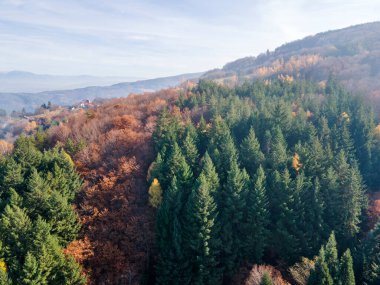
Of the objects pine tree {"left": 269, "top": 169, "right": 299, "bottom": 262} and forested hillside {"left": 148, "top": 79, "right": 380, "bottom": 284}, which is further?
pine tree {"left": 269, "top": 169, "right": 299, "bottom": 262}

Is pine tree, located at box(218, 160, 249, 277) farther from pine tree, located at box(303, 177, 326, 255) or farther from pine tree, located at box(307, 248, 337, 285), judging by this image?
pine tree, located at box(307, 248, 337, 285)

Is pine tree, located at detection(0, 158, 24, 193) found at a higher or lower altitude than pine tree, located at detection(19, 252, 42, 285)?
higher

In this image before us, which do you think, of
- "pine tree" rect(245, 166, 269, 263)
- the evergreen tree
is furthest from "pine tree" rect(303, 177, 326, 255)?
the evergreen tree

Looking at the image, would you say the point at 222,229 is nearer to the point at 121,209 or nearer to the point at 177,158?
the point at 177,158

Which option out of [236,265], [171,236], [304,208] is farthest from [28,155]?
[304,208]

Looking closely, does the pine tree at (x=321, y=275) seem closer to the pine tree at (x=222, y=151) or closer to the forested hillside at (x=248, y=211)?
the forested hillside at (x=248, y=211)

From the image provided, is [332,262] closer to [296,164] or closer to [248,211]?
[248,211]

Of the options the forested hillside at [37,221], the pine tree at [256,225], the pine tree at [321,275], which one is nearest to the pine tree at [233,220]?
the pine tree at [256,225]
